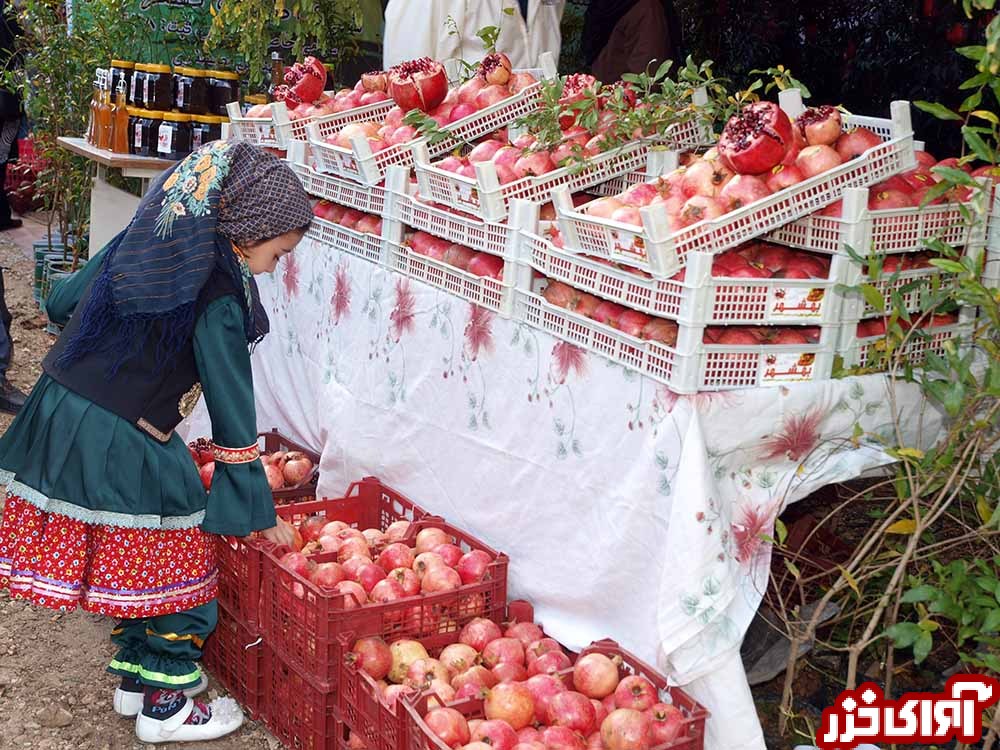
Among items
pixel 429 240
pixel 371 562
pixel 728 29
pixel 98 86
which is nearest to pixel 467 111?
pixel 429 240

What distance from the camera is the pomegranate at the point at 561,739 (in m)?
2.55

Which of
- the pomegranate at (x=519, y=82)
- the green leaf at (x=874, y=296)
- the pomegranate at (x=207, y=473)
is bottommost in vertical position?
the pomegranate at (x=207, y=473)

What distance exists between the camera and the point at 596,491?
2.93 metres

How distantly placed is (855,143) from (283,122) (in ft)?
8.08

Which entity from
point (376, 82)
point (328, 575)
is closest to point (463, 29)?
point (376, 82)

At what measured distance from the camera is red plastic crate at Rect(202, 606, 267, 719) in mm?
3270

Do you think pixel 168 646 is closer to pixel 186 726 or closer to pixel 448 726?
pixel 186 726

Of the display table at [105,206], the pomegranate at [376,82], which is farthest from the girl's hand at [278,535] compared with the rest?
the display table at [105,206]

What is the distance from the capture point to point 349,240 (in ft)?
13.6

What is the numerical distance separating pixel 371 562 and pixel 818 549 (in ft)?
4.48

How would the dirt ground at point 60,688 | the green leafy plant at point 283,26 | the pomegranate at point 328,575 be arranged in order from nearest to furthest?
the pomegranate at point 328,575 < the dirt ground at point 60,688 < the green leafy plant at point 283,26

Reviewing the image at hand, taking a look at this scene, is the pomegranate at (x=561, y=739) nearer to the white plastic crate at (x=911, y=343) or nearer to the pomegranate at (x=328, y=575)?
the pomegranate at (x=328, y=575)

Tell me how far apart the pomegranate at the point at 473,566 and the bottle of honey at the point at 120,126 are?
4.01m

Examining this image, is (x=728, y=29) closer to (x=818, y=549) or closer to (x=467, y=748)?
(x=818, y=549)
